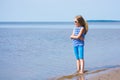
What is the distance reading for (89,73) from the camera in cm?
1016

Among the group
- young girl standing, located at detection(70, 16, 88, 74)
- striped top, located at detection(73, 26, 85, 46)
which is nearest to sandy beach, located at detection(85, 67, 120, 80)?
young girl standing, located at detection(70, 16, 88, 74)

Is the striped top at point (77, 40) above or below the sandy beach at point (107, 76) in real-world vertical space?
above

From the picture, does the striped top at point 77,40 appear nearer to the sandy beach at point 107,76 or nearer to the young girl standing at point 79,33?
the young girl standing at point 79,33

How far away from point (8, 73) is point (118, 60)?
202 inches

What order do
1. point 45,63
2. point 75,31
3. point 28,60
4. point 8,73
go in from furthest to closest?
1. point 28,60
2. point 45,63
3. point 8,73
4. point 75,31

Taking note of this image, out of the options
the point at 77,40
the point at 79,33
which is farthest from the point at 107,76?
the point at 79,33

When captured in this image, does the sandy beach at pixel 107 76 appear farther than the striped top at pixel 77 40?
No

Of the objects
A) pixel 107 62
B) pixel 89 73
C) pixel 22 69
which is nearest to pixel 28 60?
pixel 22 69

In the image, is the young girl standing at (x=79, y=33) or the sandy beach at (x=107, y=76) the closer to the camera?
the sandy beach at (x=107, y=76)

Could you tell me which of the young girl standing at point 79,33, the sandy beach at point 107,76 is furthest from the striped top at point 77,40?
the sandy beach at point 107,76

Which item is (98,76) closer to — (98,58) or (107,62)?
(107,62)

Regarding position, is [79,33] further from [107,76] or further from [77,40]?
[107,76]

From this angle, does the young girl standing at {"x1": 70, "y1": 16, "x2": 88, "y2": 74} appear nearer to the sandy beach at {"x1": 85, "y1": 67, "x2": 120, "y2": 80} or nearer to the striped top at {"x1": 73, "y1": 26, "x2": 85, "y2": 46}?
the striped top at {"x1": 73, "y1": 26, "x2": 85, "y2": 46}

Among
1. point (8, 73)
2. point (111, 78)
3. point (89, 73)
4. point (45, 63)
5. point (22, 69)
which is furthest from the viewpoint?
point (45, 63)
